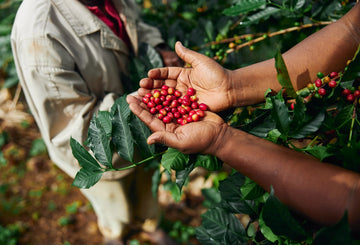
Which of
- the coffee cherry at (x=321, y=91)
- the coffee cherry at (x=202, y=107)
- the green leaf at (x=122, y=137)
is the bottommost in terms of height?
the green leaf at (x=122, y=137)

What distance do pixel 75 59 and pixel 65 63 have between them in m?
0.09

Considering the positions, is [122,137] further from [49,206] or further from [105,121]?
[49,206]

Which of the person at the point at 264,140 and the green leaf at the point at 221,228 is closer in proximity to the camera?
the person at the point at 264,140

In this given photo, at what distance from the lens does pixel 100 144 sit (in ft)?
3.30

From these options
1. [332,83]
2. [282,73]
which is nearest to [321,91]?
[332,83]

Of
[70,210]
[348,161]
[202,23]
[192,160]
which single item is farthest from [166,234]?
[348,161]

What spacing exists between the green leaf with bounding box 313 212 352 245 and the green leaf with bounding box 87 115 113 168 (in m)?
0.75

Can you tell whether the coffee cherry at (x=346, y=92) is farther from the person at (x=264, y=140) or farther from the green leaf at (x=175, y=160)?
Result: the green leaf at (x=175, y=160)

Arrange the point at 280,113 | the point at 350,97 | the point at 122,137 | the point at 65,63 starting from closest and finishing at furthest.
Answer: the point at 280,113
the point at 350,97
the point at 122,137
the point at 65,63

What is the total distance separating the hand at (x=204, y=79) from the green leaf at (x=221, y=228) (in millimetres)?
519

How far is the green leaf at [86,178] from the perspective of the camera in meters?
0.94

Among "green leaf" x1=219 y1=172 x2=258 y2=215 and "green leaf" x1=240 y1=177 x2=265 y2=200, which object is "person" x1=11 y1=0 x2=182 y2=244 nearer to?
A: "green leaf" x1=219 y1=172 x2=258 y2=215

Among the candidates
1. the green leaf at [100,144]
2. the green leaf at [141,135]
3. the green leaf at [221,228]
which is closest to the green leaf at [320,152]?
the green leaf at [221,228]

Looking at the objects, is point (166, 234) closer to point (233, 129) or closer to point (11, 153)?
point (233, 129)
